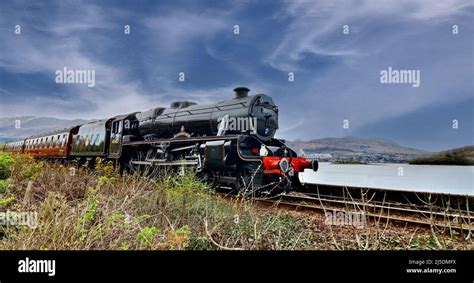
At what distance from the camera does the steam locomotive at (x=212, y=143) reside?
292 inches

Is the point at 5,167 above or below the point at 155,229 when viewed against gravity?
above

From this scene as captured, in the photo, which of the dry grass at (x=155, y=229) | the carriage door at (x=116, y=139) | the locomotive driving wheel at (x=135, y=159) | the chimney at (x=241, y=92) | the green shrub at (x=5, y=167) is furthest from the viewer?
the carriage door at (x=116, y=139)

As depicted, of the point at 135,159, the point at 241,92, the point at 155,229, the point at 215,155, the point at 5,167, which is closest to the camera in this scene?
the point at 155,229

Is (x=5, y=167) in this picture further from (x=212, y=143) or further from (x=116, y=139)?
(x=116, y=139)

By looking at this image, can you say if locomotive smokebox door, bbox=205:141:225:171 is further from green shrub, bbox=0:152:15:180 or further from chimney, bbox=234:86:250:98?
green shrub, bbox=0:152:15:180

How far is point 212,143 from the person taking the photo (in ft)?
25.1

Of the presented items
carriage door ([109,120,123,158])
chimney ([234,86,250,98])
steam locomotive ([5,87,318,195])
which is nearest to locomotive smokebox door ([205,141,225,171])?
steam locomotive ([5,87,318,195])

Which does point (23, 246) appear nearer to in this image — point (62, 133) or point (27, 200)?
point (27, 200)

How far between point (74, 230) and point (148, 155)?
7441mm

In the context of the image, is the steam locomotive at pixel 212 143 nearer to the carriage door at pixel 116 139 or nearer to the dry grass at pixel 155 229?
the carriage door at pixel 116 139

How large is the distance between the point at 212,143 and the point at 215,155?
1.12 ft

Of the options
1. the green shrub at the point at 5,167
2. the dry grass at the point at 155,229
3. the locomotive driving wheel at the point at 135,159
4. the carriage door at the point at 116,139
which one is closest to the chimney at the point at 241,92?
the locomotive driving wheel at the point at 135,159

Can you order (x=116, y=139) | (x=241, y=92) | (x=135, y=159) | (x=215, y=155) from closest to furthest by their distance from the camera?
(x=215, y=155) → (x=241, y=92) → (x=135, y=159) → (x=116, y=139)

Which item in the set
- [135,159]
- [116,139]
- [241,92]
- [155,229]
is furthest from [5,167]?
[241,92]
